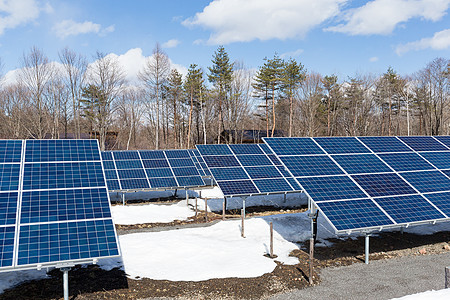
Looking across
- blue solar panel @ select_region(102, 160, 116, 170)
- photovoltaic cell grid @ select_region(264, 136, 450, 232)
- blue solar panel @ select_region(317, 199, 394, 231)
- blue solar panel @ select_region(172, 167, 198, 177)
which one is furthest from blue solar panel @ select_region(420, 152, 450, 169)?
blue solar panel @ select_region(102, 160, 116, 170)

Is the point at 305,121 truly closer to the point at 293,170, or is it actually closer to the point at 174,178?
the point at 174,178

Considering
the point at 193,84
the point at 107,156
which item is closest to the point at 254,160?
the point at 107,156

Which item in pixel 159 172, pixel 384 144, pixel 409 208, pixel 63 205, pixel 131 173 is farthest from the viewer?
pixel 159 172

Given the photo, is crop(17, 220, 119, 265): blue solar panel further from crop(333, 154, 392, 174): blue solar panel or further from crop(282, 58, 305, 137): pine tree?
crop(282, 58, 305, 137): pine tree

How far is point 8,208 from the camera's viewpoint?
841 cm

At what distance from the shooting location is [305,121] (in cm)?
6231

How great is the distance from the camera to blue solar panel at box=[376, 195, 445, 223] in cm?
1178

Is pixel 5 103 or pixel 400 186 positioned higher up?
pixel 5 103

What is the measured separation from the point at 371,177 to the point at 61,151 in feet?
41.6

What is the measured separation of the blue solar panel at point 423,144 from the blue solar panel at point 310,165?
6.31m

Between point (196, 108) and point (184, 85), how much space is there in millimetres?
5758

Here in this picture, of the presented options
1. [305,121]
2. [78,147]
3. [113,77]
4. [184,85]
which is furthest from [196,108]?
[78,147]

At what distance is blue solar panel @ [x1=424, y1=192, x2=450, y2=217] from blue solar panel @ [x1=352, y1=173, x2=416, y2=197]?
2.30 ft

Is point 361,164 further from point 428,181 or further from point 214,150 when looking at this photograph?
point 214,150
